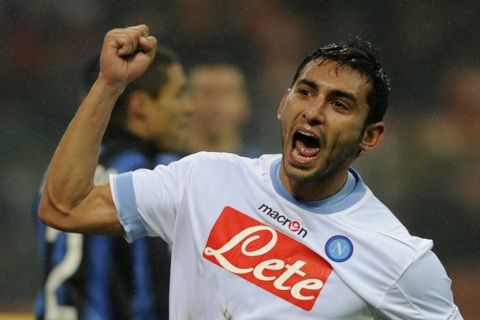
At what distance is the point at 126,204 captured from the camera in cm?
213

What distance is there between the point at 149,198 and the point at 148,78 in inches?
55.1

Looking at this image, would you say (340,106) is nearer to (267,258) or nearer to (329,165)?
(329,165)

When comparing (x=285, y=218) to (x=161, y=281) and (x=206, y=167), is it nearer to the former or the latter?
(x=206, y=167)

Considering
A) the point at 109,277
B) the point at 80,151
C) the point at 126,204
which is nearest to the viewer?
the point at 80,151

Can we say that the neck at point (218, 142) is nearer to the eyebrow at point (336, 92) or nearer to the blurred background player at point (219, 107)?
the blurred background player at point (219, 107)

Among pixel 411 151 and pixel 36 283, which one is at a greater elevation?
pixel 411 151

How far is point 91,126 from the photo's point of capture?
2029mm

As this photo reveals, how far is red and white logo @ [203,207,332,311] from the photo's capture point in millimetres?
2119

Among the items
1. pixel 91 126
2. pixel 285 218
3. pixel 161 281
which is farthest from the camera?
pixel 161 281

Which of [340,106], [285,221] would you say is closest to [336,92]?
[340,106]

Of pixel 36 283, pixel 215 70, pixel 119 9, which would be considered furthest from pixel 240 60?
pixel 36 283

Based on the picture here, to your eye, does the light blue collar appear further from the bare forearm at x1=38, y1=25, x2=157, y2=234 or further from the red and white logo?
the bare forearm at x1=38, y1=25, x2=157, y2=234

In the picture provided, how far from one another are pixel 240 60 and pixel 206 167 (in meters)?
1.44

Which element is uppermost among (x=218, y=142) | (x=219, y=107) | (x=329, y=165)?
(x=329, y=165)
